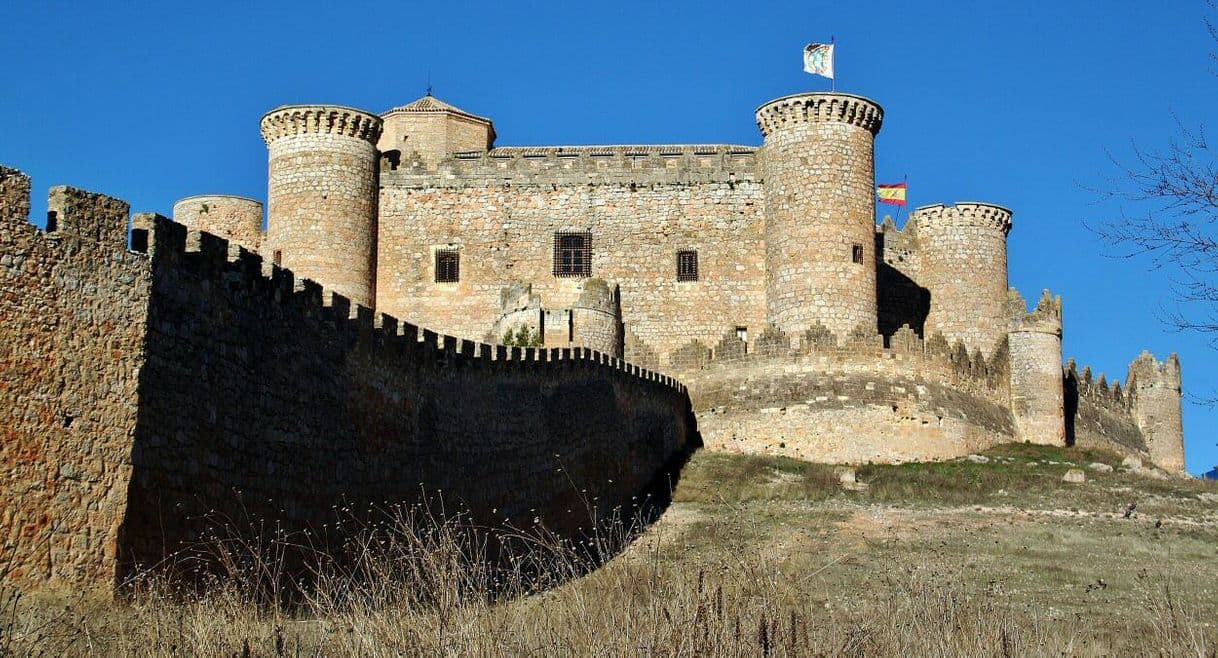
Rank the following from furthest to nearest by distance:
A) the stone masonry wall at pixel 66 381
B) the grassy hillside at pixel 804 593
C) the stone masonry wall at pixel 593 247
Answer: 1. the stone masonry wall at pixel 593 247
2. the stone masonry wall at pixel 66 381
3. the grassy hillside at pixel 804 593

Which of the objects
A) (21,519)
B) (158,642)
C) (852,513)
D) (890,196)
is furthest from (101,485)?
(890,196)

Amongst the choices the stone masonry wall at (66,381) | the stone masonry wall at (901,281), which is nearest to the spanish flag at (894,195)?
the stone masonry wall at (901,281)

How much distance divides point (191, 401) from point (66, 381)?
1.82 meters

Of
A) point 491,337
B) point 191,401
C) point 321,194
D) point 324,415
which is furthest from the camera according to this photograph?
point 321,194

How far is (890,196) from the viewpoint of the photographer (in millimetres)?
47469

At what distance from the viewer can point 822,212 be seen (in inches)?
1574

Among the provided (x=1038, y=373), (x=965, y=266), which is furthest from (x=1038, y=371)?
(x=965, y=266)

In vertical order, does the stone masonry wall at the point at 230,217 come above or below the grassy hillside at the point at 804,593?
above

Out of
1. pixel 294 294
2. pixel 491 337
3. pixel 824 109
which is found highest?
pixel 824 109

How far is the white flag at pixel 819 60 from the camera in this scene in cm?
4388

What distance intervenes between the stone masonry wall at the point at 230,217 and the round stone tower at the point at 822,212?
14.5m

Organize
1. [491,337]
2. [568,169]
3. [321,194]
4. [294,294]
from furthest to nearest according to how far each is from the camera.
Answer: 1. [568,169]
2. [321,194]
3. [491,337]
4. [294,294]

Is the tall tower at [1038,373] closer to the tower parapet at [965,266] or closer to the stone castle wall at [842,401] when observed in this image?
the stone castle wall at [842,401]

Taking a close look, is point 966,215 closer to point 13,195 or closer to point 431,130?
point 431,130
